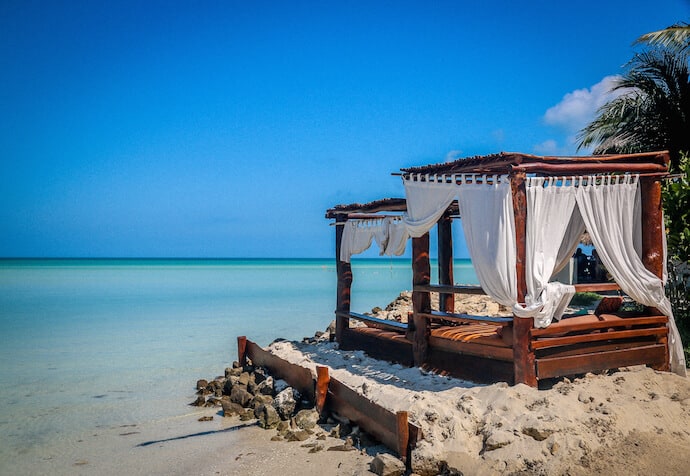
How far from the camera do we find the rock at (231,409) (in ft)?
29.7

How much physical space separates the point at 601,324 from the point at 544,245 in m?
1.45

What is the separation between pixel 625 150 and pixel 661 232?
908 centimetres

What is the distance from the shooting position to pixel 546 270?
6992mm

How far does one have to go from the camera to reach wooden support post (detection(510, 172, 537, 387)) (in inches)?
269

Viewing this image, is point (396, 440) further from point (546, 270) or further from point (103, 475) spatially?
point (103, 475)

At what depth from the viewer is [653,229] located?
763 centimetres

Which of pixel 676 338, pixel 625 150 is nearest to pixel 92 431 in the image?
pixel 676 338

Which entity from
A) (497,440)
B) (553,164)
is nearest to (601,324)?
(553,164)

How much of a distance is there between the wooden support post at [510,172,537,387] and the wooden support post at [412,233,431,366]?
2024 millimetres

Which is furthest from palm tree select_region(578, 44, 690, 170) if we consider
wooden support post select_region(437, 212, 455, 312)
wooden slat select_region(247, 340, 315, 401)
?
wooden slat select_region(247, 340, 315, 401)

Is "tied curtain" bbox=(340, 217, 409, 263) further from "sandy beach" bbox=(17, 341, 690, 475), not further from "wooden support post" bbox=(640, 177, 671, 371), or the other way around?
"wooden support post" bbox=(640, 177, 671, 371)

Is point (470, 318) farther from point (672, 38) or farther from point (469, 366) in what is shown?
point (672, 38)

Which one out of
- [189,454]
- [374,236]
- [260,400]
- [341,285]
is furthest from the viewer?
[341,285]

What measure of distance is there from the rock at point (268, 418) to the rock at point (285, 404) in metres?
0.08
